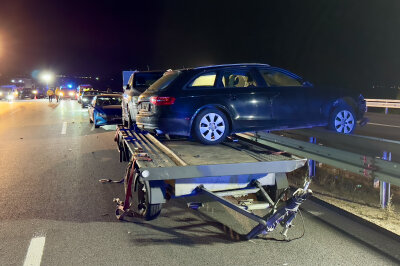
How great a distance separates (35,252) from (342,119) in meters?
6.14

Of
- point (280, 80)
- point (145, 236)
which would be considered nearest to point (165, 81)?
point (280, 80)

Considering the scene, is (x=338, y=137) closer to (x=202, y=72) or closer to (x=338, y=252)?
(x=202, y=72)

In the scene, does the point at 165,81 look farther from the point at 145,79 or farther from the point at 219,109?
the point at 145,79

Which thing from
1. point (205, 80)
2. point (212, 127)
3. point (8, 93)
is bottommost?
point (212, 127)

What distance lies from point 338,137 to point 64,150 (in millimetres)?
7926

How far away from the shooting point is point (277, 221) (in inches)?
173

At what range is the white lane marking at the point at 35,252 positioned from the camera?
4224mm

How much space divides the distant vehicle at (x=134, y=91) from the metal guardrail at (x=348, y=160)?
452cm

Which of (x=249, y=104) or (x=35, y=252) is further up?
(x=249, y=104)

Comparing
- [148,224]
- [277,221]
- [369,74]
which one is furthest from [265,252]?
[369,74]

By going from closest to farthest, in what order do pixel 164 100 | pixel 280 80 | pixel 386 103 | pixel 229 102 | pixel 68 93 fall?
pixel 164 100, pixel 229 102, pixel 280 80, pixel 386 103, pixel 68 93

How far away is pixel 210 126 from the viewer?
22.2 ft

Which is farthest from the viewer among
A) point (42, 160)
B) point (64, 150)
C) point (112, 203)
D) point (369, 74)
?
point (369, 74)

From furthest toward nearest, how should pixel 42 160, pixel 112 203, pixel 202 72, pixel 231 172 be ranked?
pixel 42 160
pixel 202 72
pixel 112 203
pixel 231 172
